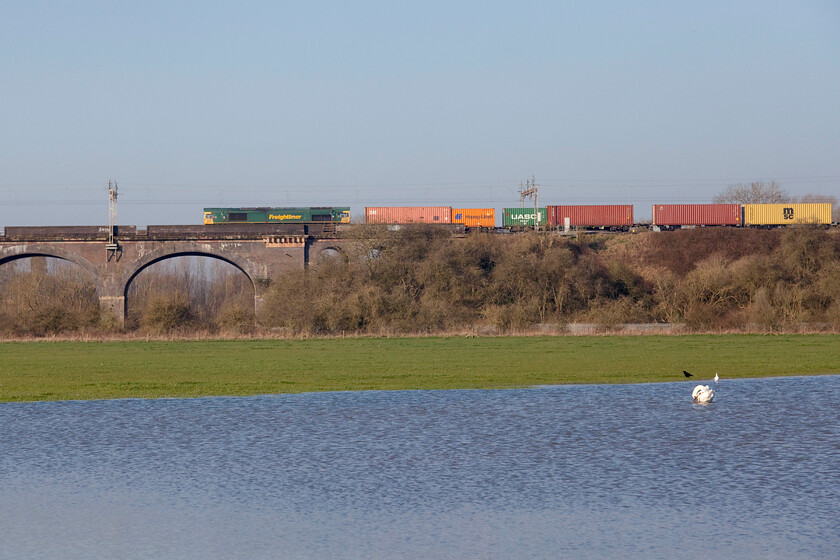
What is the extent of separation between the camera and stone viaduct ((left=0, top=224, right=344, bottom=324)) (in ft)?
201

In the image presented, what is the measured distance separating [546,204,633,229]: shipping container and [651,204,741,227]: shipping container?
2390 millimetres

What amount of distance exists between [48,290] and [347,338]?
31.2 metres

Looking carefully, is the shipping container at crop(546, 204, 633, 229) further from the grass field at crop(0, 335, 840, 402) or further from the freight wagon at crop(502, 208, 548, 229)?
the grass field at crop(0, 335, 840, 402)

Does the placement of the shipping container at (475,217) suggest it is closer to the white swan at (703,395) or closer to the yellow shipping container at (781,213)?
the yellow shipping container at (781,213)

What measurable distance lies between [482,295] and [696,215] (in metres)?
27.1

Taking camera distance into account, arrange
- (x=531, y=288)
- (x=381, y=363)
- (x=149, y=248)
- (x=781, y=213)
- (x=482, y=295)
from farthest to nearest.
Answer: (x=781, y=213) → (x=149, y=248) → (x=531, y=288) → (x=482, y=295) → (x=381, y=363)

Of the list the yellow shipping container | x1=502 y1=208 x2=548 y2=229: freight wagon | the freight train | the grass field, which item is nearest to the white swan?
the grass field

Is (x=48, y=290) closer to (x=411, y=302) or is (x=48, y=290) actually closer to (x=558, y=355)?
(x=411, y=302)

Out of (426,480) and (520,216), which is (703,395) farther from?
(520,216)

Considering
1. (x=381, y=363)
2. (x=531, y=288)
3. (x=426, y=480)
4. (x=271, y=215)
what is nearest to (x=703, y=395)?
(x=426, y=480)

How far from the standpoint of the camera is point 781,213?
70375 mm

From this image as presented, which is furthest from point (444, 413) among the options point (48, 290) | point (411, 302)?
point (48, 290)

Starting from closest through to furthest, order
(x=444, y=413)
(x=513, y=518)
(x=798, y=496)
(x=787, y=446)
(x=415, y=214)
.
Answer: (x=513, y=518)
(x=798, y=496)
(x=787, y=446)
(x=444, y=413)
(x=415, y=214)

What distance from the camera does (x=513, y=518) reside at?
9188mm
